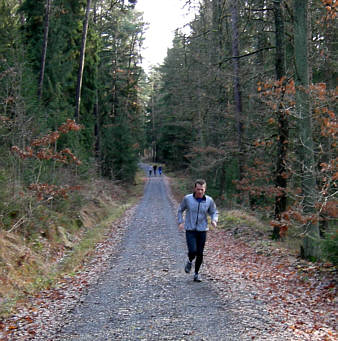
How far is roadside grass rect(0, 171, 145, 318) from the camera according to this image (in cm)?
824

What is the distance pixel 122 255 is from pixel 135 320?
225 inches

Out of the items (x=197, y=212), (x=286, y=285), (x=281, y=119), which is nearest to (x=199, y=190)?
(x=197, y=212)

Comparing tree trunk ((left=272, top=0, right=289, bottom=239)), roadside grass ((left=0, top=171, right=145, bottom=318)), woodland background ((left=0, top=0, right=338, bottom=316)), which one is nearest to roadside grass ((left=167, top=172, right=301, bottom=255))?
woodland background ((left=0, top=0, right=338, bottom=316))

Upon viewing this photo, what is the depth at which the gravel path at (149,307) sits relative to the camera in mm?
5445

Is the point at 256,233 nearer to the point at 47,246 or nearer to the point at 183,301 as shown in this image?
the point at 47,246

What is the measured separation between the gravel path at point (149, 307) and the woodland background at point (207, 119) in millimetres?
2084

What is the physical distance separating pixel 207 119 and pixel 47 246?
656 inches

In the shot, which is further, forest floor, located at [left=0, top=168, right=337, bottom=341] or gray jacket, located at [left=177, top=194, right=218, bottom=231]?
gray jacket, located at [left=177, top=194, right=218, bottom=231]

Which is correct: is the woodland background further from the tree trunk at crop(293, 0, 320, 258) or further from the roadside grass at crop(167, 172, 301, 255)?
the roadside grass at crop(167, 172, 301, 255)

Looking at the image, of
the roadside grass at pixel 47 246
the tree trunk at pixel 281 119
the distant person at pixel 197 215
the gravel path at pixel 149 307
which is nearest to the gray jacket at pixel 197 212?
the distant person at pixel 197 215

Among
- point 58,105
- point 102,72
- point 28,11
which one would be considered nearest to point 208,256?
point 58,105

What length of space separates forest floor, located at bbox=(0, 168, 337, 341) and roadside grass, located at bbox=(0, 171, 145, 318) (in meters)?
0.43

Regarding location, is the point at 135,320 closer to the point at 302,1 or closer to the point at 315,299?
the point at 315,299

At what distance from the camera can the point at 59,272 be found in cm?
992
